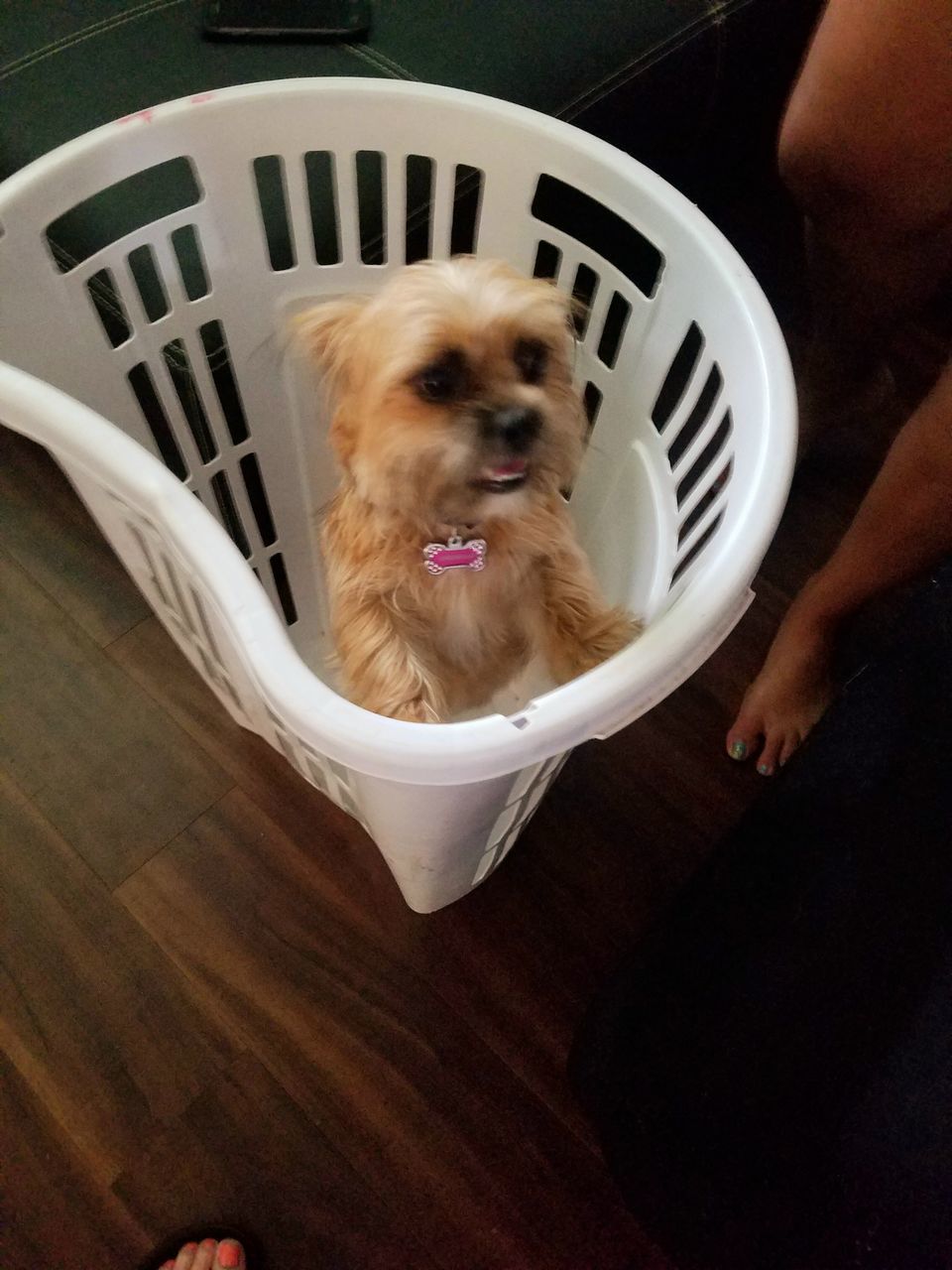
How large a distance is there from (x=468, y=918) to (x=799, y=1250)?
1.71 ft

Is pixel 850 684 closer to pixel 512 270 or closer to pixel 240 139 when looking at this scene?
pixel 512 270

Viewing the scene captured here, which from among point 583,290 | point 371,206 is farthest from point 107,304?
point 583,290

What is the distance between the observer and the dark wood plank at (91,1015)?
37.8 inches

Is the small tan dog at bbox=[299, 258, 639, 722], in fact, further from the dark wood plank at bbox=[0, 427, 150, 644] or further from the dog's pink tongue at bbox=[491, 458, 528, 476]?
the dark wood plank at bbox=[0, 427, 150, 644]

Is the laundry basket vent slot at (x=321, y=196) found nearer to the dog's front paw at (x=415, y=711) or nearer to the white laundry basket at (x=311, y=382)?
the white laundry basket at (x=311, y=382)

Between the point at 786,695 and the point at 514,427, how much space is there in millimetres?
636

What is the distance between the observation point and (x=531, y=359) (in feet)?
2.48

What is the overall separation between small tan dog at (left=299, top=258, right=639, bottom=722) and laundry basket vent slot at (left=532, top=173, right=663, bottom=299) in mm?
291

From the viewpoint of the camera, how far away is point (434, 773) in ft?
1.69

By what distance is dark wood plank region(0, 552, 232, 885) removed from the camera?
1.10 metres

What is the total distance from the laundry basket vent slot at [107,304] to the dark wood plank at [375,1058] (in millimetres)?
582

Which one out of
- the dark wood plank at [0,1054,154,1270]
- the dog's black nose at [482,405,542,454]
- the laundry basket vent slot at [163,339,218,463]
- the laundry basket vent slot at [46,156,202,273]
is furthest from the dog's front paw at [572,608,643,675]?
the dark wood plank at [0,1054,154,1270]

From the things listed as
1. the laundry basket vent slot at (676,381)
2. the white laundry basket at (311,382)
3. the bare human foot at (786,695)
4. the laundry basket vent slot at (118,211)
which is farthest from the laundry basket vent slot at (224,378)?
the bare human foot at (786,695)

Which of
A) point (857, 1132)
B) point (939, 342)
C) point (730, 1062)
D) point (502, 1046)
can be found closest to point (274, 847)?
point (502, 1046)
